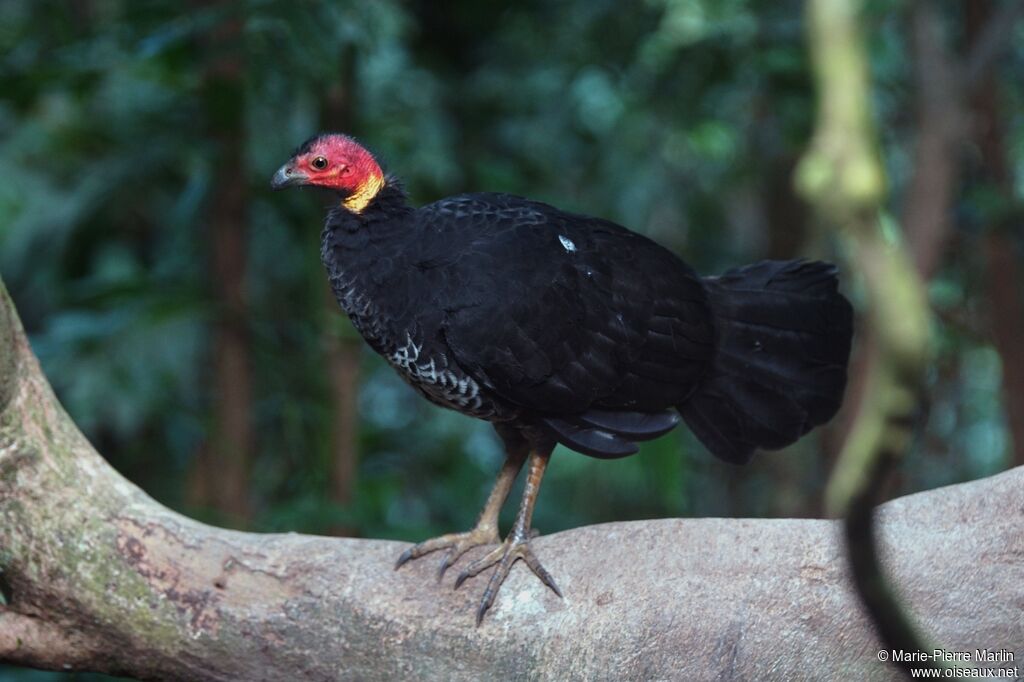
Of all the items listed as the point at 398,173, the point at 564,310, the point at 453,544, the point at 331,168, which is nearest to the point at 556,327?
the point at 564,310

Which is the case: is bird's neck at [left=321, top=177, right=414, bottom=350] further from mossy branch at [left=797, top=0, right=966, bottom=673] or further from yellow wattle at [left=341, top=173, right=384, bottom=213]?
mossy branch at [left=797, top=0, right=966, bottom=673]

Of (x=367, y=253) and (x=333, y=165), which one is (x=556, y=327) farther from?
(x=333, y=165)

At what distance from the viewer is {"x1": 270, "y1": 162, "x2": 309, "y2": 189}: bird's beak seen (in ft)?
9.42

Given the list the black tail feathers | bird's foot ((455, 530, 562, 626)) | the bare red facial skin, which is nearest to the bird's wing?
the black tail feathers

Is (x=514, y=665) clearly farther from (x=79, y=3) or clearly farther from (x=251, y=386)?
(x=79, y=3)

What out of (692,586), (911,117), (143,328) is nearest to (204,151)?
(143,328)

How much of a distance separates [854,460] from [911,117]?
5287 millimetres

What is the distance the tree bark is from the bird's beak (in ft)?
2.37

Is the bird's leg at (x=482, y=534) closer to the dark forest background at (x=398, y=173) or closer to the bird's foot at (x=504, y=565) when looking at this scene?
the bird's foot at (x=504, y=565)

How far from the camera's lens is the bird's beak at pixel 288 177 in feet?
9.42

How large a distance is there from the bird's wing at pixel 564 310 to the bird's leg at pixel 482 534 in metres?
0.39

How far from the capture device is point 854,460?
82 centimetres

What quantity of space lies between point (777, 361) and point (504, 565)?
95 cm

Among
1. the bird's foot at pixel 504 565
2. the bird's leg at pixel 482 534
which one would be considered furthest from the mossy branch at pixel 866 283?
the bird's leg at pixel 482 534
